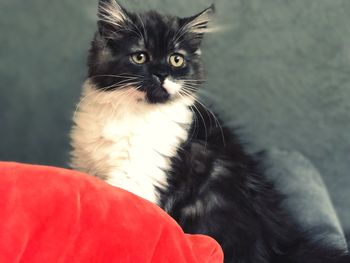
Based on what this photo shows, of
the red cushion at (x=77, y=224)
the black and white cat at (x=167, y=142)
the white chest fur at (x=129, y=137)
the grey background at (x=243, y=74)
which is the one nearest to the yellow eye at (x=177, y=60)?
the black and white cat at (x=167, y=142)

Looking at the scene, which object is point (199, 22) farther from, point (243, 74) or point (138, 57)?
point (243, 74)

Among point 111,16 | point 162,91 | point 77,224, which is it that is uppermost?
point 111,16

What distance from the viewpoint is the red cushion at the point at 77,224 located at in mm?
835

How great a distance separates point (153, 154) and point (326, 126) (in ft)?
2.90

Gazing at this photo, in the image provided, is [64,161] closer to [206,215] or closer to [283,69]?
[206,215]

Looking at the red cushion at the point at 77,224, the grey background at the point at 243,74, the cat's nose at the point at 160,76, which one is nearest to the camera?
the red cushion at the point at 77,224

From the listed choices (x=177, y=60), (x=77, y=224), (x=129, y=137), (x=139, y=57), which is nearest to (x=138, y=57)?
(x=139, y=57)

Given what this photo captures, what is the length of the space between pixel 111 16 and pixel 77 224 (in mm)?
695

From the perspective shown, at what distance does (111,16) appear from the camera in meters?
1.34

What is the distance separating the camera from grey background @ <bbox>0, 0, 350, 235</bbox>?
1779mm

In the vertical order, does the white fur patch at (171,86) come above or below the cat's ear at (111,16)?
below

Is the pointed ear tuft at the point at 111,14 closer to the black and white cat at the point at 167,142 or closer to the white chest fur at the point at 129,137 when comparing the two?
the black and white cat at the point at 167,142

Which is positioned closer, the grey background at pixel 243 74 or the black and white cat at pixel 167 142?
the black and white cat at pixel 167 142

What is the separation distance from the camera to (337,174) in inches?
75.4
